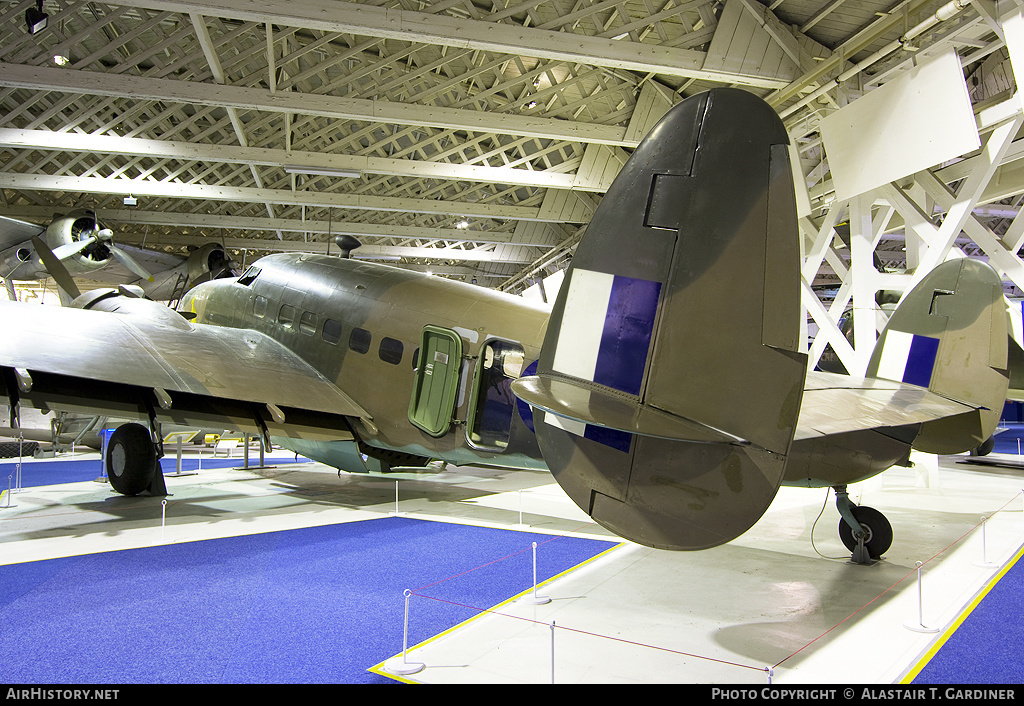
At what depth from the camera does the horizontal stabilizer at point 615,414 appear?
2.47 metres

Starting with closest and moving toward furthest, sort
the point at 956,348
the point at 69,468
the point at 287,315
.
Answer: the point at 956,348
the point at 287,315
the point at 69,468

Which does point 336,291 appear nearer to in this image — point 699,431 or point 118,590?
point 118,590

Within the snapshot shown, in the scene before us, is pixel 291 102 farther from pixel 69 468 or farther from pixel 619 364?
pixel 619 364

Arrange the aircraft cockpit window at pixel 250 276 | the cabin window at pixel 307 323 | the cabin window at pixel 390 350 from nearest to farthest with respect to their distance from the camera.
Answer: the cabin window at pixel 390 350
the cabin window at pixel 307 323
the aircraft cockpit window at pixel 250 276

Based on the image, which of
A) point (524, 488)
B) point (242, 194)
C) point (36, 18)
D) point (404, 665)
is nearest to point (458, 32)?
point (36, 18)

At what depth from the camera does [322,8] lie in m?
9.07

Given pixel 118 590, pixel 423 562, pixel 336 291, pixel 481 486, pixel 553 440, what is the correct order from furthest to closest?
pixel 481 486
pixel 336 291
pixel 423 562
pixel 118 590
pixel 553 440

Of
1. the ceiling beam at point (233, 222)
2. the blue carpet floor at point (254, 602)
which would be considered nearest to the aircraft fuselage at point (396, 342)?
the blue carpet floor at point (254, 602)

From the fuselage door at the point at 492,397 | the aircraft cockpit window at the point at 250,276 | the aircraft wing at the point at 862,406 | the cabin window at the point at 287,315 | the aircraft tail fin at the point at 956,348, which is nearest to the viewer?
the aircraft wing at the point at 862,406

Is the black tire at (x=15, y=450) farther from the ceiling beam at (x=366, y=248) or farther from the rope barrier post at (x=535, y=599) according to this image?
the rope barrier post at (x=535, y=599)

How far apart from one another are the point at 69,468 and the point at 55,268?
5.31 m

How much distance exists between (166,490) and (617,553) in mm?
7274

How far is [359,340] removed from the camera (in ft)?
26.5
